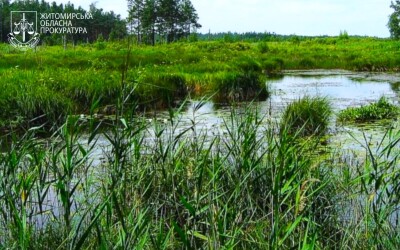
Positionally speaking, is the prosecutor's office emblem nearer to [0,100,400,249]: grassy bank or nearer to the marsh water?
the marsh water

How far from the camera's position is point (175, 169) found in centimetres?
409

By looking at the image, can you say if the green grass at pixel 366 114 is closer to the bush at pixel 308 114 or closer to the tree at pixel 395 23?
the bush at pixel 308 114

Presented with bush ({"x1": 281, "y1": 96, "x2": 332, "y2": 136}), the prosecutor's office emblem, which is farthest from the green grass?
the prosecutor's office emblem

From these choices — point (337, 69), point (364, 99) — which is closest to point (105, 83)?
point (364, 99)

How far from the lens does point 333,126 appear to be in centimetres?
1052

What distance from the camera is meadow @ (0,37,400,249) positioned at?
3.25 m

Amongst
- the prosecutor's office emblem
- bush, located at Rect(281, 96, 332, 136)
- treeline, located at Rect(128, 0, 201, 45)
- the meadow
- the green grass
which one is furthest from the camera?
treeline, located at Rect(128, 0, 201, 45)

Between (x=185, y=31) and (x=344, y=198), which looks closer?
(x=344, y=198)

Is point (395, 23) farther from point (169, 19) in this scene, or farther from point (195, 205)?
point (195, 205)

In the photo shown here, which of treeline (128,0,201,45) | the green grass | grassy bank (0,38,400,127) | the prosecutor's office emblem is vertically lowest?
the green grass

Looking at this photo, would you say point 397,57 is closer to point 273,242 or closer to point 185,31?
point 273,242

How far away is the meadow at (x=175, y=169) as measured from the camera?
10.7 ft

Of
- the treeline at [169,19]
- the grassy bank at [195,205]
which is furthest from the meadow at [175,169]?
the treeline at [169,19]

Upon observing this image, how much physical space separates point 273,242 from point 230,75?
13.0m
